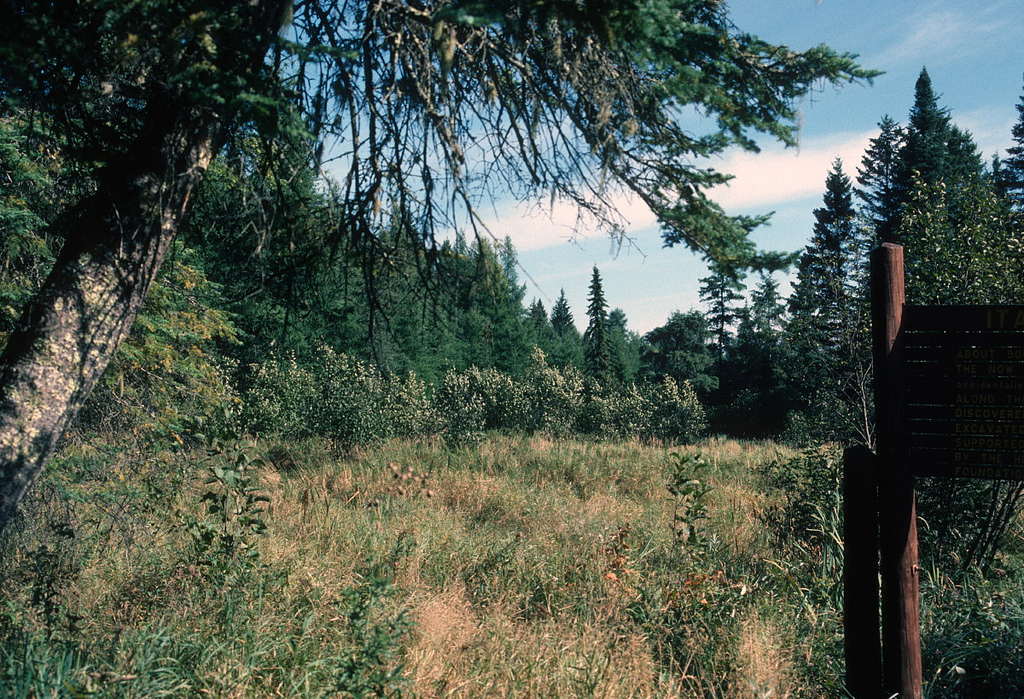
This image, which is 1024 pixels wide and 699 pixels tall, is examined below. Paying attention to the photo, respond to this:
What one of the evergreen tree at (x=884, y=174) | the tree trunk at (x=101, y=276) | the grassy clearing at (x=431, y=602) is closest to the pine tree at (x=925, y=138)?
the evergreen tree at (x=884, y=174)

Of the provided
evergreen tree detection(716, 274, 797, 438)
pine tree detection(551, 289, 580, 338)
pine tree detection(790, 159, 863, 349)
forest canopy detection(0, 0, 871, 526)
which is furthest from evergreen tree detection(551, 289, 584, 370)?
forest canopy detection(0, 0, 871, 526)

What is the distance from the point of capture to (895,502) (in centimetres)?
366

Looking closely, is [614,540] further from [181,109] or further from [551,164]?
[181,109]

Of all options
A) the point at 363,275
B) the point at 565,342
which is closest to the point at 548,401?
the point at 363,275

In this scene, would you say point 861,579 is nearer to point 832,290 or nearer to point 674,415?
point 832,290

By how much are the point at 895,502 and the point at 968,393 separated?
2.42ft

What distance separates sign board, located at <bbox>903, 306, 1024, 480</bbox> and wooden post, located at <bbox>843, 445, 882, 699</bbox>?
291mm

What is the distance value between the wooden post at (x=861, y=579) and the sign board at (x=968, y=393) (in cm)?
29

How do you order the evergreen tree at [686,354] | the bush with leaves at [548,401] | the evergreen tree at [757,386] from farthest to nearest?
the evergreen tree at [686,354] → the evergreen tree at [757,386] → the bush with leaves at [548,401]

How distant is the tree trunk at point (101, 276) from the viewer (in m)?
3.14

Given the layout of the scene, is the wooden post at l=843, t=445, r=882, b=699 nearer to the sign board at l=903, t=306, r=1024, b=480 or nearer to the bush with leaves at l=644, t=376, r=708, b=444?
the sign board at l=903, t=306, r=1024, b=480

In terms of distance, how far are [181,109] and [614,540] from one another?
4.49 metres

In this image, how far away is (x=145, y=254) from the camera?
3.39m

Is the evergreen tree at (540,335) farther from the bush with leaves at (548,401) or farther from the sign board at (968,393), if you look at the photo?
the sign board at (968,393)
